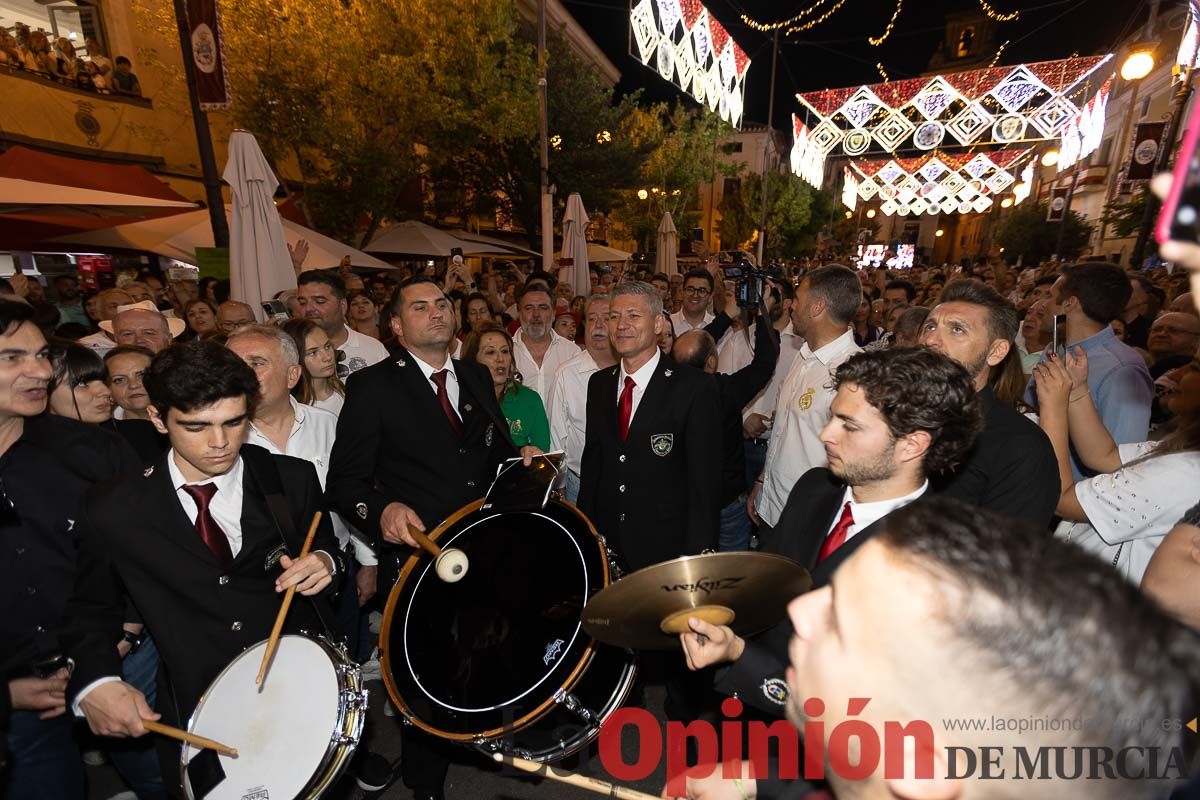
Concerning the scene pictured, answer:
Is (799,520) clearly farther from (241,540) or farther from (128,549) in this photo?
(128,549)

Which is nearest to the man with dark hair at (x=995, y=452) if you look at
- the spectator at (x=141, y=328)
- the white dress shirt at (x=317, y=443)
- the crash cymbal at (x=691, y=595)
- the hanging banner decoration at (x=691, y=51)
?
the crash cymbal at (x=691, y=595)

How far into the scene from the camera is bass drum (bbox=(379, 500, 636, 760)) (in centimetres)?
206

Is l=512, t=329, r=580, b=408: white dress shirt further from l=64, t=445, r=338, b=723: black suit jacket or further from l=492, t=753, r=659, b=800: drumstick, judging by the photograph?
l=492, t=753, r=659, b=800: drumstick

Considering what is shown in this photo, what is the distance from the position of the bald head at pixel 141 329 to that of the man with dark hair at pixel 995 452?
564cm

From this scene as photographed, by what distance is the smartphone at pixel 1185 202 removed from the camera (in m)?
0.73

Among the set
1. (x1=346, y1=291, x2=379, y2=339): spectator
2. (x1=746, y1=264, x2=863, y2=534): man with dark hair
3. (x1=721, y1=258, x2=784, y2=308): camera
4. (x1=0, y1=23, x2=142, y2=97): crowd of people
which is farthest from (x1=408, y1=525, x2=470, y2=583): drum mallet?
(x1=0, y1=23, x2=142, y2=97): crowd of people

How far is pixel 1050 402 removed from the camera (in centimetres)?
291

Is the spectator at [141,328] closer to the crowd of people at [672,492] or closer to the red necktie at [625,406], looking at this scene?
the crowd of people at [672,492]

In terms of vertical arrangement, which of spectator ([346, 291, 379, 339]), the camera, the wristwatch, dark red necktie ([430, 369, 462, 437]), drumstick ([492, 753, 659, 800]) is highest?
the camera

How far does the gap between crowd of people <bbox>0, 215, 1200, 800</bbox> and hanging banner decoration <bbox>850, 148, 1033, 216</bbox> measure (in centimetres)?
4258

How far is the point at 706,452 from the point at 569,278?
433 inches

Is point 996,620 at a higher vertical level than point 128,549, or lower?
higher

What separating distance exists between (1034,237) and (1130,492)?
108ft

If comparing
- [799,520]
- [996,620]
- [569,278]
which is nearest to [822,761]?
[996,620]
